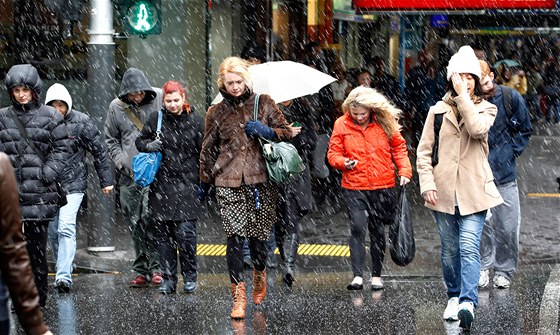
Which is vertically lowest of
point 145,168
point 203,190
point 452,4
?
point 203,190

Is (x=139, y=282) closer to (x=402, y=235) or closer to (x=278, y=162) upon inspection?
(x=278, y=162)

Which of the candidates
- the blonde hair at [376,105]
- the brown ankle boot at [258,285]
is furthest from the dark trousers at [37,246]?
the blonde hair at [376,105]

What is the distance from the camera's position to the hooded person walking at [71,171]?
938cm

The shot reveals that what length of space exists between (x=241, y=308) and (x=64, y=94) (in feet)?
8.46

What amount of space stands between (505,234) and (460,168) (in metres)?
1.88

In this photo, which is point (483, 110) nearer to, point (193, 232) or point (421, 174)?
point (421, 174)

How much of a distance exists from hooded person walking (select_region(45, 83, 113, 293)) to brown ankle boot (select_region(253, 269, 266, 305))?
5.87ft

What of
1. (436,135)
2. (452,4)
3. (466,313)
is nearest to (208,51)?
(452,4)

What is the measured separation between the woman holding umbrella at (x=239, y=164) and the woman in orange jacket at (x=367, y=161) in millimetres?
1043

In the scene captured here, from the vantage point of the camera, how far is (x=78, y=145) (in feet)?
31.1

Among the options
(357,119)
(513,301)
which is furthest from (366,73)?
(513,301)

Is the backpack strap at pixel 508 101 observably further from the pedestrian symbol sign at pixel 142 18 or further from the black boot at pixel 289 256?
the pedestrian symbol sign at pixel 142 18

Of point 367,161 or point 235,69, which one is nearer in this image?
point 235,69

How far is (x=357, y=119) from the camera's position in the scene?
9.19m
